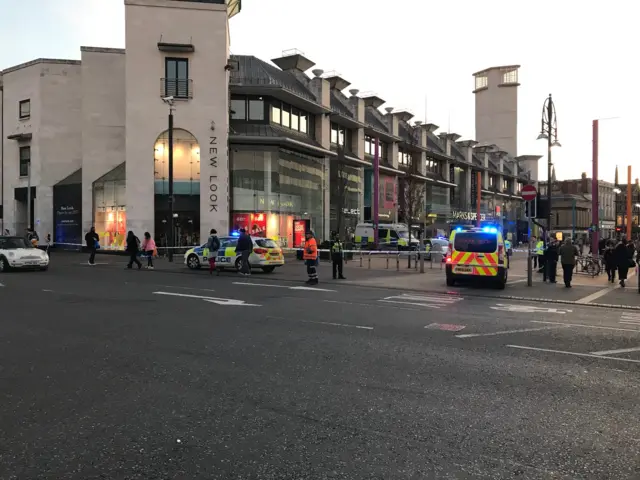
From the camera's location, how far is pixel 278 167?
3544cm

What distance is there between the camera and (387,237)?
3962cm

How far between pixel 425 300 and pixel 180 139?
911 inches

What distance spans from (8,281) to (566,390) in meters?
16.5

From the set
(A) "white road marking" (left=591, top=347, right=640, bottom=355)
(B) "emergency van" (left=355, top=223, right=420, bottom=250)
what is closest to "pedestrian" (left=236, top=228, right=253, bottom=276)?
(A) "white road marking" (left=591, top=347, right=640, bottom=355)

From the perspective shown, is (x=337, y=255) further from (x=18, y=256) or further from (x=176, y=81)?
(x=176, y=81)

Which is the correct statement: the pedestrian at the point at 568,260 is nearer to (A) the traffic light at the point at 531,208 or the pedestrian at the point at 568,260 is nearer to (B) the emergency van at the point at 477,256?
(A) the traffic light at the point at 531,208

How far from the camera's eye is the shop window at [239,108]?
35.4 m

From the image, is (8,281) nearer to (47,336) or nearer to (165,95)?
(47,336)

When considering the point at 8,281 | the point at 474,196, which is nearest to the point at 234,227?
the point at 8,281

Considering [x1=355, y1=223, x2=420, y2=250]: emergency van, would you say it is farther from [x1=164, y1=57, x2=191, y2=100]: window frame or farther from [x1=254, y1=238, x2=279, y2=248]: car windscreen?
[x1=254, y1=238, x2=279, y2=248]: car windscreen

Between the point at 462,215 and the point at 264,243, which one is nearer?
the point at 264,243

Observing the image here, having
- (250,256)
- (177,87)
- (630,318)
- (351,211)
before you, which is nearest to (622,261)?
(630,318)

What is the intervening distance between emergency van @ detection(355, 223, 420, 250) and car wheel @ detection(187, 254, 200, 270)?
1775 cm

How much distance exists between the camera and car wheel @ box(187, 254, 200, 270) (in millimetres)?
22641
